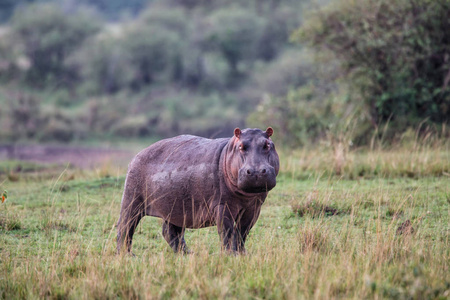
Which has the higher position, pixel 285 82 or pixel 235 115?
pixel 285 82

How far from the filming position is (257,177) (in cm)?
446

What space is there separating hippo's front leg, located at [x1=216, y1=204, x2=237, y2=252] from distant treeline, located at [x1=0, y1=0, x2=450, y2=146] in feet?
25.2

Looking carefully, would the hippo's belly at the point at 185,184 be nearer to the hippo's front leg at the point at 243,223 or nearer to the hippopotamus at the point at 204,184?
the hippopotamus at the point at 204,184

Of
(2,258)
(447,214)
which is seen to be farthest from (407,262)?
(2,258)

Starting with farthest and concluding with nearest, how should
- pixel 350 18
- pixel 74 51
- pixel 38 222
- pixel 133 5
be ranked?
1. pixel 133 5
2. pixel 74 51
3. pixel 350 18
4. pixel 38 222

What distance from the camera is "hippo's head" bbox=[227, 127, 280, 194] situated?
4477mm

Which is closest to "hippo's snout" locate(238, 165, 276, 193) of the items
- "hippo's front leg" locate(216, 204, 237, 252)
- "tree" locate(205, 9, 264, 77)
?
"hippo's front leg" locate(216, 204, 237, 252)

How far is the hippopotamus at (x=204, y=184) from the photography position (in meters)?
4.65

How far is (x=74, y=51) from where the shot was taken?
39.5 m

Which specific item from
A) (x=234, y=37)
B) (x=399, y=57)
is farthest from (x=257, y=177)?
(x=234, y=37)

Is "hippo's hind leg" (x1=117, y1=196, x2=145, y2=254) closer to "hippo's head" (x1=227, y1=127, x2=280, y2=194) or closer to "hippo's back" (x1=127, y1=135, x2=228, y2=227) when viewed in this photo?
"hippo's back" (x1=127, y1=135, x2=228, y2=227)

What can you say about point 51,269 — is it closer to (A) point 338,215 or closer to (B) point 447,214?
(A) point 338,215

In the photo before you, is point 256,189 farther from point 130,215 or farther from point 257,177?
point 130,215

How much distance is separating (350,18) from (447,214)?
29.3 ft
